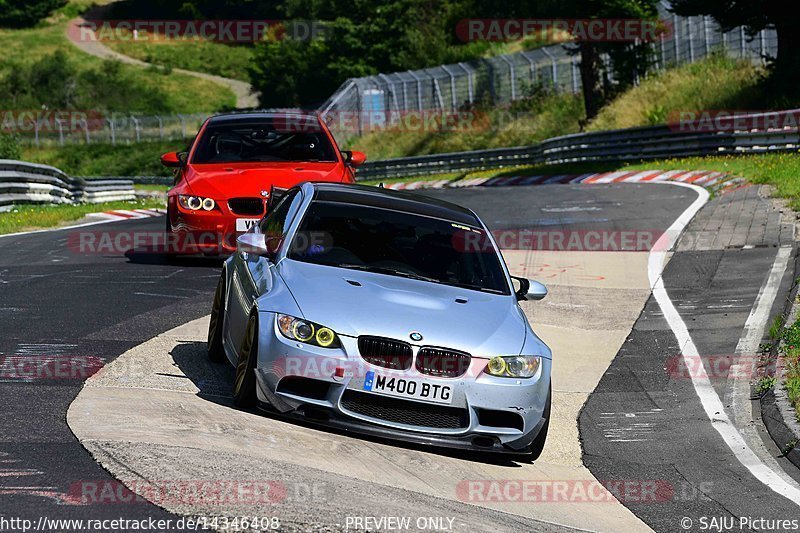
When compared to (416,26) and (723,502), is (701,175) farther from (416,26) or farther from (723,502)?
(416,26)

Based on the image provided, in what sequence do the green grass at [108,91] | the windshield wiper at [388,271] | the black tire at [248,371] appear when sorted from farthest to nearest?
the green grass at [108,91], the windshield wiper at [388,271], the black tire at [248,371]

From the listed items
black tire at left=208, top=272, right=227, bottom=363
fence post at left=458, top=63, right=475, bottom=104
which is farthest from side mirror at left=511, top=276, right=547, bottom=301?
fence post at left=458, top=63, right=475, bottom=104

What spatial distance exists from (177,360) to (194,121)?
63384 millimetres

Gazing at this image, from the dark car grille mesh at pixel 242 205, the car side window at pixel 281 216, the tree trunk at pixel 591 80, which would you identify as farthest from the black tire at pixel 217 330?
the tree trunk at pixel 591 80

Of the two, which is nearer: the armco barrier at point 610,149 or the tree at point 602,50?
the armco barrier at point 610,149

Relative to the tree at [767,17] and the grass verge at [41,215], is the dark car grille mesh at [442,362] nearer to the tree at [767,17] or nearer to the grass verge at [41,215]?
the grass verge at [41,215]

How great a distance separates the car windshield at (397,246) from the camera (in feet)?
28.4

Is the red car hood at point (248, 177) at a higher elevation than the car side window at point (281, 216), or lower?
lower

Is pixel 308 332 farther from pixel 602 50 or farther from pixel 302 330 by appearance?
pixel 602 50

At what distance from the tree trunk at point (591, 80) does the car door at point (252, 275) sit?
35355 millimetres

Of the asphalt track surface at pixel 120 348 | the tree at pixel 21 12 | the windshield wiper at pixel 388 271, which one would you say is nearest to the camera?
the asphalt track surface at pixel 120 348

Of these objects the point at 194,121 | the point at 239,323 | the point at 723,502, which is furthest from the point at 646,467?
the point at 194,121

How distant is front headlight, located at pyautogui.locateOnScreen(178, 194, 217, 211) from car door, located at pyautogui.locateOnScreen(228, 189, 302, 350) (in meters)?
4.42

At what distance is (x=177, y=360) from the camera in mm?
9570
